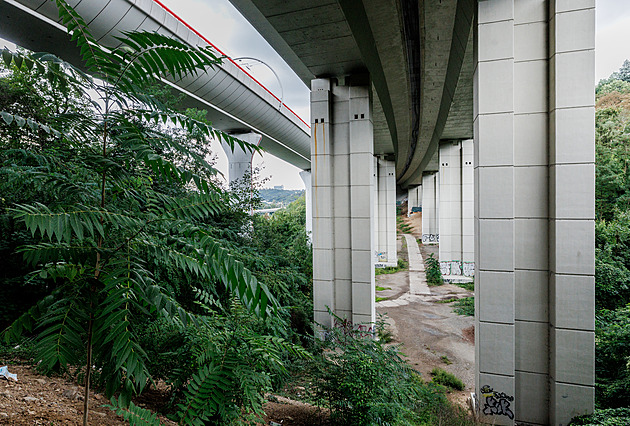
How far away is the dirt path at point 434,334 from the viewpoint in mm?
8508

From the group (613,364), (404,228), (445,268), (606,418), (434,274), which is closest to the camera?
(606,418)

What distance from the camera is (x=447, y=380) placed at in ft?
25.0

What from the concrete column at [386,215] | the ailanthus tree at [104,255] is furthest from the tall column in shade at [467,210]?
the ailanthus tree at [104,255]

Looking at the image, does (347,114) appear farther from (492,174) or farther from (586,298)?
(586,298)

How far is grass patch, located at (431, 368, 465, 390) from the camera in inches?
295

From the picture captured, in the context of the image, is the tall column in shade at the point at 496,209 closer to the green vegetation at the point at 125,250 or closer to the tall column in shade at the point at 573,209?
the tall column in shade at the point at 573,209

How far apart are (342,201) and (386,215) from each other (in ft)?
62.7

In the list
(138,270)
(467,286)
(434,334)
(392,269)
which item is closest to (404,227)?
(392,269)

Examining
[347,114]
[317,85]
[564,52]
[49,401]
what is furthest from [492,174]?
[49,401]

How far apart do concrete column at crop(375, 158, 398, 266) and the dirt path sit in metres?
10.2

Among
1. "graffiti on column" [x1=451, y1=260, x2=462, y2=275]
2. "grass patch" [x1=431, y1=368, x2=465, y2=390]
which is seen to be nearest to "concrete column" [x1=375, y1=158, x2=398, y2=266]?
"graffiti on column" [x1=451, y1=260, x2=462, y2=275]

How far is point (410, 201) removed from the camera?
184ft

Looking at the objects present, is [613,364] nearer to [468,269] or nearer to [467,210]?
[468,269]

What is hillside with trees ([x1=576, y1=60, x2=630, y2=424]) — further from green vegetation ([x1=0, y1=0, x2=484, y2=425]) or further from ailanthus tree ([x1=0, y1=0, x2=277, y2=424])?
ailanthus tree ([x1=0, y1=0, x2=277, y2=424])
